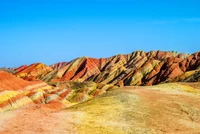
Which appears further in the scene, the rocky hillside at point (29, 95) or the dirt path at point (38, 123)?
the rocky hillside at point (29, 95)

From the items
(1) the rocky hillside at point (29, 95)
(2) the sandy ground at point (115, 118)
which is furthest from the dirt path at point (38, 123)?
(1) the rocky hillside at point (29, 95)

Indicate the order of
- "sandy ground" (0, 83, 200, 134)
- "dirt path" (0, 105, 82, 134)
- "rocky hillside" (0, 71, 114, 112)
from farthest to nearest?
"rocky hillside" (0, 71, 114, 112), "sandy ground" (0, 83, 200, 134), "dirt path" (0, 105, 82, 134)

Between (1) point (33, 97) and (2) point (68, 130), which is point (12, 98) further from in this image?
(2) point (68, 130)

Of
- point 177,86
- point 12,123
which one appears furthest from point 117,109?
point 177,86

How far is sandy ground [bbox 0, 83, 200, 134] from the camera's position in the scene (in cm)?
3203

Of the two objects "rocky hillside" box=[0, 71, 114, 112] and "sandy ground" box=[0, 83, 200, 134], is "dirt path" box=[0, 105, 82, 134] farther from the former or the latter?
"rocky hillside" box=[0, 71, 114, 112]

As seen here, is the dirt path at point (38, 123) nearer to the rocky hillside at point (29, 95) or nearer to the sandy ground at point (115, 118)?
the sandy ground at point (115, 118)

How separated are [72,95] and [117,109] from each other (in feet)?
301

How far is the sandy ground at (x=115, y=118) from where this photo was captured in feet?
105

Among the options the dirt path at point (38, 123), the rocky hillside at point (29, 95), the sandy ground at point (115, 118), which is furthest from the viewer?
the rocky hillside at point (29, 95)

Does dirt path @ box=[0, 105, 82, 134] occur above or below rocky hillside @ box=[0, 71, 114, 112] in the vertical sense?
above

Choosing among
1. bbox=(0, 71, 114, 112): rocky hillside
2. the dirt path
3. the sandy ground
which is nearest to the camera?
the dirt path

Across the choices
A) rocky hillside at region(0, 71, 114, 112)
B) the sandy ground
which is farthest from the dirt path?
rocky hillside at region(0, 71, 114, 112)

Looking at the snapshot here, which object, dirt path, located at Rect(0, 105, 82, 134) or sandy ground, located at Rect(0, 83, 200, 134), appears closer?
dirt path, located at Rect(0, 105, 82, 134)
